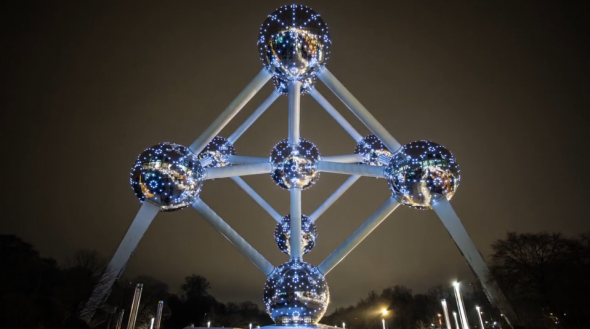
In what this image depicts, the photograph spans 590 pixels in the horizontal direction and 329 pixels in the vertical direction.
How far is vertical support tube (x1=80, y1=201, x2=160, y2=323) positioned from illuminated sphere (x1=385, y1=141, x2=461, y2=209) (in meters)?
5.82

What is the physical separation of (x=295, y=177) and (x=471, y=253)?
14.9 ft

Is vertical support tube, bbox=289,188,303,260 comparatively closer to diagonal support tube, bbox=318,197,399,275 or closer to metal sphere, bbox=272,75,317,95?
diagonal support tube, bbox=318,197,399,275

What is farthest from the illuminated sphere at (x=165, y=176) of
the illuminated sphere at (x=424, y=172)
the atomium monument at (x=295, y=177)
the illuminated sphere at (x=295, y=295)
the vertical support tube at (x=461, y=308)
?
the vertical support tube at (x=461, y=308)

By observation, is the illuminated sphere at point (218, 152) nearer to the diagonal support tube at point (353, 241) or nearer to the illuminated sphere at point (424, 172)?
the diagonal support tube at point (353, 241)

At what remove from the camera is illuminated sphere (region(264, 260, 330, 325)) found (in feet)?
27.8

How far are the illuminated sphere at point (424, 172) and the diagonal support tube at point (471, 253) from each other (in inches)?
12.5

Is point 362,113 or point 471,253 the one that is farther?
point 362,113

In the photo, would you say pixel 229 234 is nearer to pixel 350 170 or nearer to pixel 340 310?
pixel 350 170

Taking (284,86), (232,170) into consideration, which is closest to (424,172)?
(232,170)

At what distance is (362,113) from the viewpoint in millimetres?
10094

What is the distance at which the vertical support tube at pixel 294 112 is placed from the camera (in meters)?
10.5

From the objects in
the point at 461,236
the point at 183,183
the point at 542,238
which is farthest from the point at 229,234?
the point at 542,238

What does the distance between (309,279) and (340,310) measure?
197ft

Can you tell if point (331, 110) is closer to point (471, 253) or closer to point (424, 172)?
point (424, 172)
